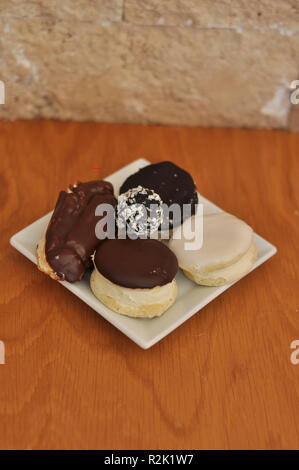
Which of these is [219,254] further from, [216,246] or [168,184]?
Answer: [168,184]

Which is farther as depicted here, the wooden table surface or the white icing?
the white icing

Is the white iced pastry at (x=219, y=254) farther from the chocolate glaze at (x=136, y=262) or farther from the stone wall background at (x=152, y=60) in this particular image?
the stone wall background at (x=152, y=60)

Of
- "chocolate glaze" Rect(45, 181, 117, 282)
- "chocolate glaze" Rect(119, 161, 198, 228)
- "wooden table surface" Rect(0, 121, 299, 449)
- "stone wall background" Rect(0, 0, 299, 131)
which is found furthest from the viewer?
"stone wall background" Rect(0, 0, 299, 131)

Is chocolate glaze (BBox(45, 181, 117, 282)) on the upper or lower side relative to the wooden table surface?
upper

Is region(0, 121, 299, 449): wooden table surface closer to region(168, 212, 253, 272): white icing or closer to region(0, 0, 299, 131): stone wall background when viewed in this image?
region(168, 212, 253, 272): white icing

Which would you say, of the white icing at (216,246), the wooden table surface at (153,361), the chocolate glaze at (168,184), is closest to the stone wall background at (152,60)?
the wooden table surface at (153,361)

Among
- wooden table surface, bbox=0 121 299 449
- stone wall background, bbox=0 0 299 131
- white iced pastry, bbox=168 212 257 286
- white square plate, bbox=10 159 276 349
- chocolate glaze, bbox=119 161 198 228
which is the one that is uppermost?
stone wall background, bbox=0 0 299 131

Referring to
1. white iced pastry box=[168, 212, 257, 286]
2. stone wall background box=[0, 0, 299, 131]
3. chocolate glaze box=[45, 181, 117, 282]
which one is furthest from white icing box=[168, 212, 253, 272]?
stone wall background box=[0, 0, 299, 131]

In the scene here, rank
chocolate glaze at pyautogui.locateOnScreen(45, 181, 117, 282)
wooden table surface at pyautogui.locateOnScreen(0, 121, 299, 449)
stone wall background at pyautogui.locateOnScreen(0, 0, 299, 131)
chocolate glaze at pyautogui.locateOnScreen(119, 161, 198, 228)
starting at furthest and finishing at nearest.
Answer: stone wall background at pyautogui.locateOnScreen(0, 0, 299, 131)
chocolate glaze at pyautogui.locateOnScreen(119, 161, 198, 228)
chocolate glaze at pyautogui.locateOnScreen(45, 181, 117, 282)
wooden table surface at pyautogui.locateOnScreen(0, 121, 299, 449)
